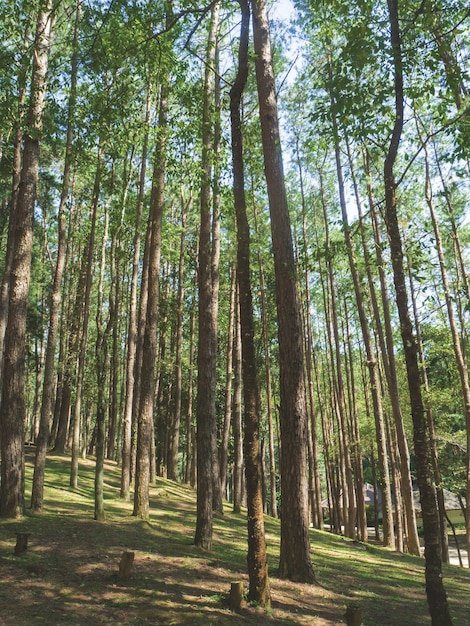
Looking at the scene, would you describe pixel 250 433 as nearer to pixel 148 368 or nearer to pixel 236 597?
pixel 236 597

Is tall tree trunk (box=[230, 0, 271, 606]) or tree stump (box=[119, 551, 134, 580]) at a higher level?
tall tree trunk (box=[230, 0, 271, 606])

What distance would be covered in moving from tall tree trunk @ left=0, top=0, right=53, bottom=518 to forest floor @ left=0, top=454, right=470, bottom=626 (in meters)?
0.80

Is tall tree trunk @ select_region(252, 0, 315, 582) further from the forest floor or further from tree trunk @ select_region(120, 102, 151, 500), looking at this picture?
tree trunk @ select_region(120, 102, 151, 500)

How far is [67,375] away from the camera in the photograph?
22609mm

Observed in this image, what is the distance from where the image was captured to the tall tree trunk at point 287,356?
7496mm

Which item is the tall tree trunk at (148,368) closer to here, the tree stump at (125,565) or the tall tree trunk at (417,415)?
the tree stump at (125,565)

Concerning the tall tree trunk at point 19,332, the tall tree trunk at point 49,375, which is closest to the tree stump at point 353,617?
the tall tree trunk at point 19,332

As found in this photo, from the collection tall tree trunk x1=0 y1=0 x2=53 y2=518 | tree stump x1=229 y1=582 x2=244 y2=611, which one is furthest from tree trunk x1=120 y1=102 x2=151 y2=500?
tree stump x1=229 y1=582 x2=244 y2=611

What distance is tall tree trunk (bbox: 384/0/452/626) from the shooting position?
227 inches

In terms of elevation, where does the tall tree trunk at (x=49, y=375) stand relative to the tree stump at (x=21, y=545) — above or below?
above

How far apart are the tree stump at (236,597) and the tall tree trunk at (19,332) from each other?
5.38 meters

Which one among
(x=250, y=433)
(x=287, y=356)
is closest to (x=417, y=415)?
(x=250, y=433)

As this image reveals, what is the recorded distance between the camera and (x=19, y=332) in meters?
9.85

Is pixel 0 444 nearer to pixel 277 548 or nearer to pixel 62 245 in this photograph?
pixel 62 245
